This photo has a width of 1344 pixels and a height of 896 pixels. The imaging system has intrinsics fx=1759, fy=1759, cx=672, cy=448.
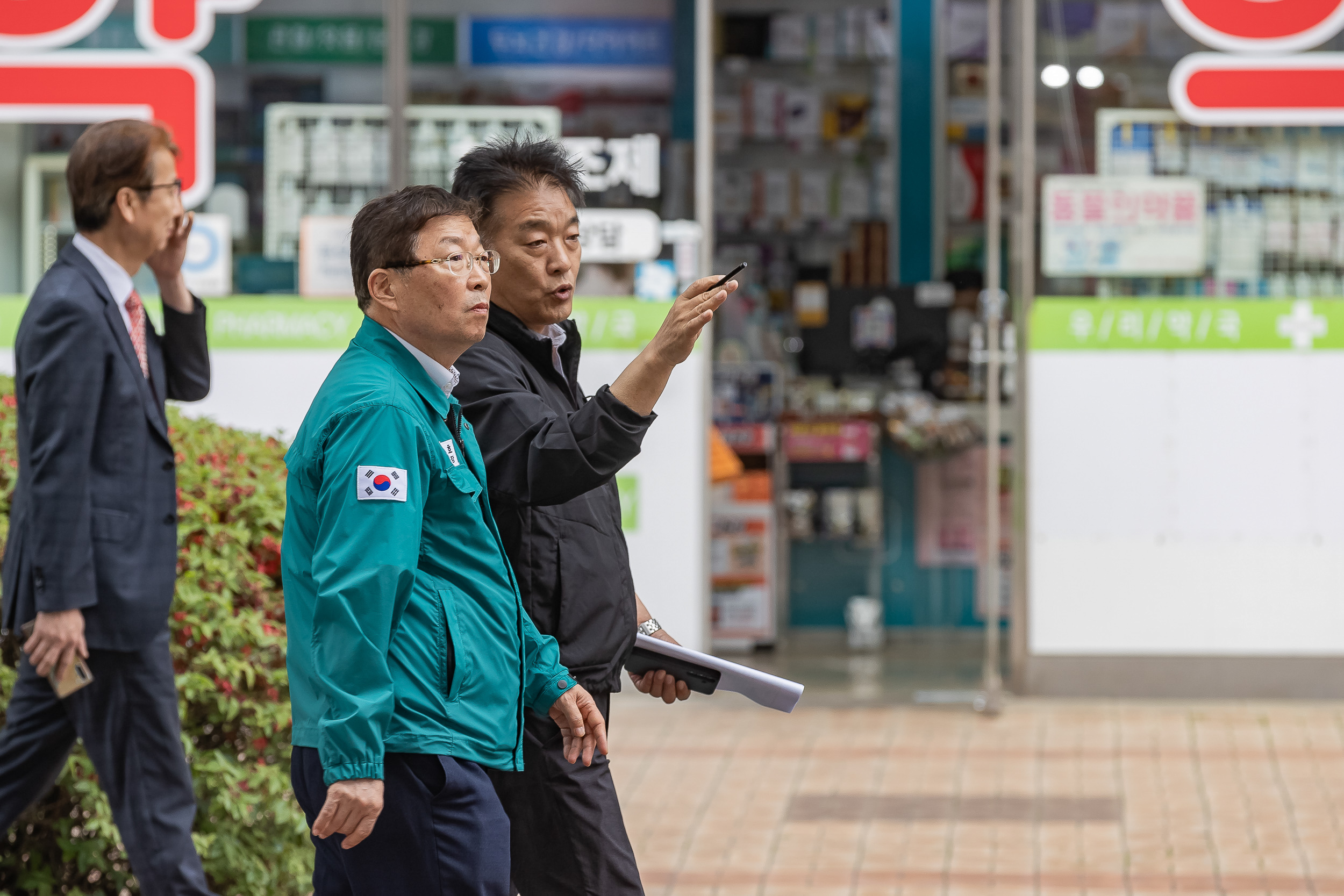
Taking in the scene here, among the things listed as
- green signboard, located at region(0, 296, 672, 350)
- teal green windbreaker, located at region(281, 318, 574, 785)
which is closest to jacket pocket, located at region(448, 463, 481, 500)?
teal green windbreaker, located at region(281, 318, 574, 785)

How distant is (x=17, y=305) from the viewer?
7.11m

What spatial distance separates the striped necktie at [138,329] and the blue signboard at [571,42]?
368 centimetres

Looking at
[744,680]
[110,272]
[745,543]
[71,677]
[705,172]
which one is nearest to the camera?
[744,680]

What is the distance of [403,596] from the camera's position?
247cm

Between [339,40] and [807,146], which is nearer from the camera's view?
[339,40]

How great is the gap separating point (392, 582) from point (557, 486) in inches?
16.7

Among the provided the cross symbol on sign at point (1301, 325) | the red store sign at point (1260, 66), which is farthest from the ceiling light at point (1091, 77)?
the cross symbol on sign at point (1301, 325)

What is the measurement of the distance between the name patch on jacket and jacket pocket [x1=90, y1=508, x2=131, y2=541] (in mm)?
1282

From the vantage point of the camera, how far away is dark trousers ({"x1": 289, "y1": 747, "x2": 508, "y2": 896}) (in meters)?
2.52

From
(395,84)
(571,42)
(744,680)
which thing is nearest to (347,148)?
(395,84)

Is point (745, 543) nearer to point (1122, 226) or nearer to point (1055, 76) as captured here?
point (1122, 226)

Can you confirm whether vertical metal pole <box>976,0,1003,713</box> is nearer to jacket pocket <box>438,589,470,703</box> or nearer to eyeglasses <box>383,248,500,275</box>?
eyeglasses <box>383,248,500,275</box>

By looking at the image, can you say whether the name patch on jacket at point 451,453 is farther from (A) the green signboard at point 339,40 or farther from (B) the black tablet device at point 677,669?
(A) the green signboard at point 339,40

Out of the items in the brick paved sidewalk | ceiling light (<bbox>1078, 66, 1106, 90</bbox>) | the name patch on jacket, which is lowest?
the brick paved sidewalk
